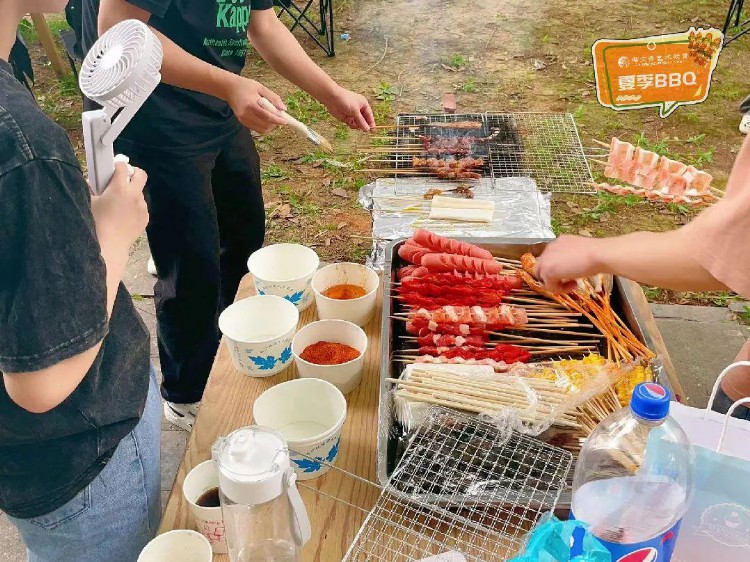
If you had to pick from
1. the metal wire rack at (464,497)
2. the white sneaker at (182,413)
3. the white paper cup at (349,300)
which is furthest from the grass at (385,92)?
the metal wire rack at (464,497)

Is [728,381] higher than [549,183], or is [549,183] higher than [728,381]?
[728,381]

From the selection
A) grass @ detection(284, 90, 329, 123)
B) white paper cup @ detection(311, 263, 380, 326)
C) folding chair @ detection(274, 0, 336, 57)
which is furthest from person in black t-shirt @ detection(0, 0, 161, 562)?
folding chair @ detection(274, 0, 336, 57)

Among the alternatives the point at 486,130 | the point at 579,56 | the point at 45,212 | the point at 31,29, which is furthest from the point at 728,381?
the point at 31,29

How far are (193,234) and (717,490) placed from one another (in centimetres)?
232

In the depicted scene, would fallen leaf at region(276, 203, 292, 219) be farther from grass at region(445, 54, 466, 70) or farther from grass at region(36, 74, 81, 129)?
grass at region(445, 54, 466, 70)

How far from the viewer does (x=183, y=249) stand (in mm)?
2908

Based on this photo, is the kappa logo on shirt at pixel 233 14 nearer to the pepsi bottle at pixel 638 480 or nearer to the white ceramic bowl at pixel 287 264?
the white ceramic bowl at pixel 287 264

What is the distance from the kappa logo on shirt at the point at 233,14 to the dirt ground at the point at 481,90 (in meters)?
2.23

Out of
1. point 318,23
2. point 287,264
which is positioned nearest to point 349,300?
point 287,264

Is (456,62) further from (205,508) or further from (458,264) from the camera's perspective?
(205,508)

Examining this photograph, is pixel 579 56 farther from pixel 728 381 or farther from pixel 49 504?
pixel 49 504

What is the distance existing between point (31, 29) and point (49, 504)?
28.3ft

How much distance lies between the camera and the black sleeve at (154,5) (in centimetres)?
232

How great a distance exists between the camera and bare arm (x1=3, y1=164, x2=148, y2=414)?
1.21 m
